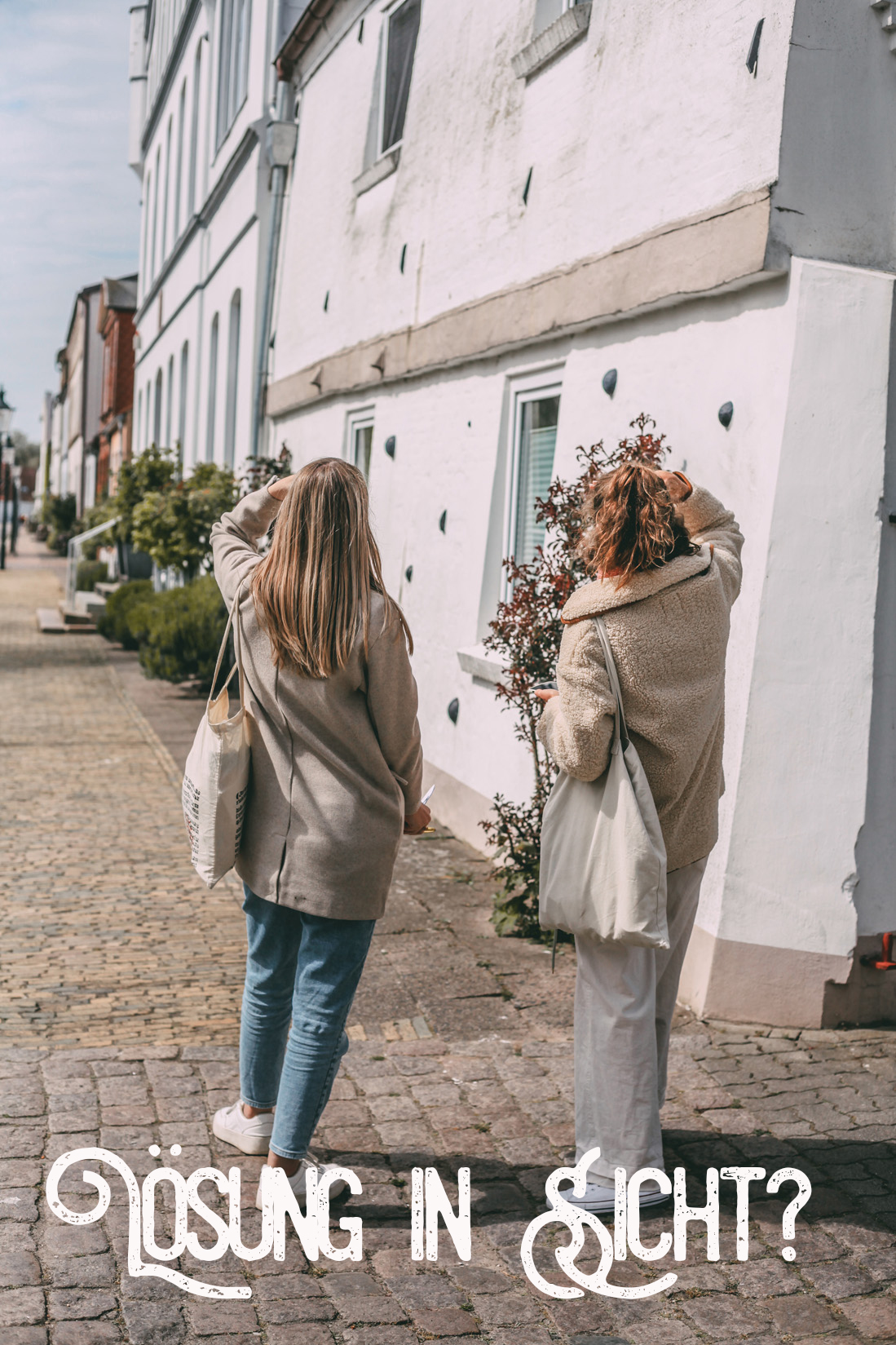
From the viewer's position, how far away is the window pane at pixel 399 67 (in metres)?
9.84

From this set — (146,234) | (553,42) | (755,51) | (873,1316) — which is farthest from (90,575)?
(873,1316)

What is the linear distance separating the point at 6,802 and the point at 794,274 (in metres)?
6.30

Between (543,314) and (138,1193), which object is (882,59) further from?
(138,1193)

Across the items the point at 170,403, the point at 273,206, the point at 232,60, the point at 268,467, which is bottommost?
the point at 268,467

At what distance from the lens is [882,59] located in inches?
196

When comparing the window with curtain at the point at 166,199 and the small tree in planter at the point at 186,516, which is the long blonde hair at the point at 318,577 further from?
the window with curtain at the point at 166,199

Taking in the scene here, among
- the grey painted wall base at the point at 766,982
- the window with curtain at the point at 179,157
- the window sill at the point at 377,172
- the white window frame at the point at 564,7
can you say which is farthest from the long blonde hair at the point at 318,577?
the window with curtain at the point at 179,157

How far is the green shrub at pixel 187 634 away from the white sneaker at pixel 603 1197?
10.0 metres

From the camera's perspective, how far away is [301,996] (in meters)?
3.51

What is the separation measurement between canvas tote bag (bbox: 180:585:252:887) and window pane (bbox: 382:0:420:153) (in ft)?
24.6

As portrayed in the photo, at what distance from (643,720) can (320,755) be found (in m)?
0.86

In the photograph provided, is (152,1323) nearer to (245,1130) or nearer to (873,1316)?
(245,1130)

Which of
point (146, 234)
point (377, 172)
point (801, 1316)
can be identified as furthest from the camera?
point (146, 234)

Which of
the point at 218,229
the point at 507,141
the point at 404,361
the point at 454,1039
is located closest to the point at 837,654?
the point at 454,1039
